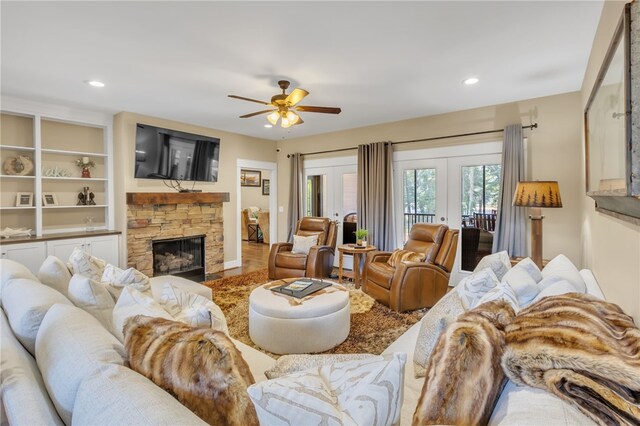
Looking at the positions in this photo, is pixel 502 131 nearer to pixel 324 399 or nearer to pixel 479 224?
pixel 479 224

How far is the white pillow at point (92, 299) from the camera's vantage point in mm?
1546

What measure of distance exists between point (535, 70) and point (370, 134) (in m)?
2.57

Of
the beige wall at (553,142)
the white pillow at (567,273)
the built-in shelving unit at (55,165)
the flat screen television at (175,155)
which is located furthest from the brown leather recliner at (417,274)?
the built-in shelving unit at (55,165)

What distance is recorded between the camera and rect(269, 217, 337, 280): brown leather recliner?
4348mm

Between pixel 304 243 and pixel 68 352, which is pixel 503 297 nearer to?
pixel 68 352

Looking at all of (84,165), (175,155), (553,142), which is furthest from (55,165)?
(553,142)

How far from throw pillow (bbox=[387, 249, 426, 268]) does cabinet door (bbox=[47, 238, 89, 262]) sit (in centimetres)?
394

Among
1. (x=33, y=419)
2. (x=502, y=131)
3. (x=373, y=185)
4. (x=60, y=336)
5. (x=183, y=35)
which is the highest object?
(x=183, y=35)

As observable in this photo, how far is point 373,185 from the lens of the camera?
5055 mm

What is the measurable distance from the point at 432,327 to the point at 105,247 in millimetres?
4426

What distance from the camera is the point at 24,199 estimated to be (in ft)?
13.0

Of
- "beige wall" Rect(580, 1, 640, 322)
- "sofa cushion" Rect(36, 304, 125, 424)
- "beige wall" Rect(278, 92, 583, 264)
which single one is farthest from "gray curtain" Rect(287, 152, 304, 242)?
"sofa cushion" Rect(36, 304, 125, 424)

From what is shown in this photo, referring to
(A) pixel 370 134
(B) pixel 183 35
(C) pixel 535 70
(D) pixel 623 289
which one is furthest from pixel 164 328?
(A) pixel 370 134

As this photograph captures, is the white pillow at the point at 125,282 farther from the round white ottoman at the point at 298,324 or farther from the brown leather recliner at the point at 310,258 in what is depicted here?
the brown leather recliner at the point at 310,258
